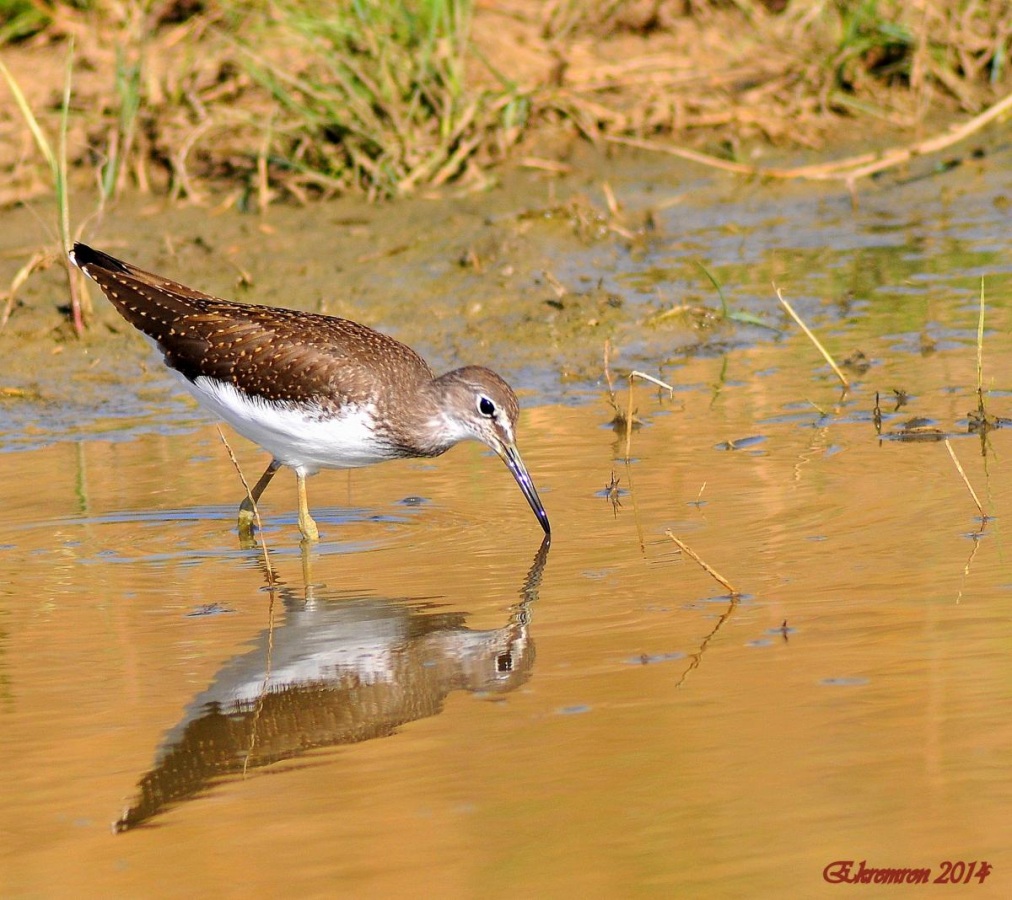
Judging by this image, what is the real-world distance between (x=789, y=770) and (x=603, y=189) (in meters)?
7.72

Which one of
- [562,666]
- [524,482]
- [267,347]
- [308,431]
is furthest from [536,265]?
[562,666]

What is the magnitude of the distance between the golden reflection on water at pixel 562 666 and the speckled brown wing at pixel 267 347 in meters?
0.53

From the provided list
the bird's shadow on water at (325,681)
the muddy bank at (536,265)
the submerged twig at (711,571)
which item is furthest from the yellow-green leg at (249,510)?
the submerged twig at (711,571)

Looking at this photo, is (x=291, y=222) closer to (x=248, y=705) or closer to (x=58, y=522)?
(x=58, y=522)

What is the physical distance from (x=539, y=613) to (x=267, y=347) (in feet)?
7.31

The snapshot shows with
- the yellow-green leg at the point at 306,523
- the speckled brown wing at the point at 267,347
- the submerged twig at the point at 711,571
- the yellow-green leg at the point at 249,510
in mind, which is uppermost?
the speckled brown wing at the point at 267,347

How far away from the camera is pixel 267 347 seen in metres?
7.14

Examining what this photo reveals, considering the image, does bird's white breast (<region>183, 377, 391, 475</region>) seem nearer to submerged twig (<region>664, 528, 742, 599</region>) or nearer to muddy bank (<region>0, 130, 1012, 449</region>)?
muddy bank (<region>0, 130, 1012, 449</region>)

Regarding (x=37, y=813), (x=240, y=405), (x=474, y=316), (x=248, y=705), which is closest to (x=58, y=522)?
(x=240, y=405)

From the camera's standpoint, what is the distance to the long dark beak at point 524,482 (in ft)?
20.8

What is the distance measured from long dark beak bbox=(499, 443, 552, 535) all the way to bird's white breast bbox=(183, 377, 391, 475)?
500mm

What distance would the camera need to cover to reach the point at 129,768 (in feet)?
14.3

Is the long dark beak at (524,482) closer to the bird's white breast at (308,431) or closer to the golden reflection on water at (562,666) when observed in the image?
the golden reflection on water at (562,666)

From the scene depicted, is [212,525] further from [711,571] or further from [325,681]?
[711,571]
